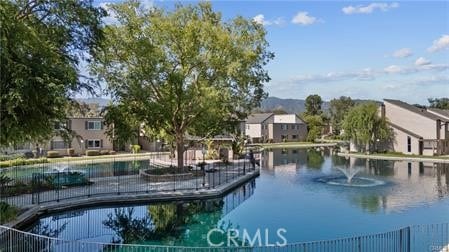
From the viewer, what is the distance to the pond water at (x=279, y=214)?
18.8 meters

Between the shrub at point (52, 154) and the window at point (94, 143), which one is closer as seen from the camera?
the shrub at point (52, 154)

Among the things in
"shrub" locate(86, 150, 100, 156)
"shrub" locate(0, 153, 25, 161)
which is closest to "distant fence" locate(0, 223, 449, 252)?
"shrub" locate(0, 153, 25, 161)

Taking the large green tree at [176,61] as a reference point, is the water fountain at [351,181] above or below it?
below

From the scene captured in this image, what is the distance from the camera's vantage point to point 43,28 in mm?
21484

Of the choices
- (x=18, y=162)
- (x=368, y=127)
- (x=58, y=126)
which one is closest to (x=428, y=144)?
(x=368, y=127)

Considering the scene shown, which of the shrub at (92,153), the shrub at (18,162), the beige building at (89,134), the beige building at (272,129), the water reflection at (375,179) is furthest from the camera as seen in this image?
the beige building at (272,129)

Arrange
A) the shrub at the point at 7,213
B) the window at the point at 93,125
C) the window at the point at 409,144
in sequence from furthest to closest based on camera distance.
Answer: the window at the point at 409,144 → the window at the point at 93,125 → the shrub at the point at 7,213

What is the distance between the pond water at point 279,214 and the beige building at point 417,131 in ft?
75.6

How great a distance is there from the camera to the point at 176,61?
31.4 metres

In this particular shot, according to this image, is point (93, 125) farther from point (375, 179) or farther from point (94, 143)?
point (375, 179)

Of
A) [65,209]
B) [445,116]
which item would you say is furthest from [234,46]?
[445,116]

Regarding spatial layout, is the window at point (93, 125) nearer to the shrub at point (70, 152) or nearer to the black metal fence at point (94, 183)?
the shrub at point (70, 152)

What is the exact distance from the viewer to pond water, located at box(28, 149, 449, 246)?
1883 cm

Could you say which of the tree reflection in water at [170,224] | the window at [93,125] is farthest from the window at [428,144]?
the tree reflection in water at [170,224]
